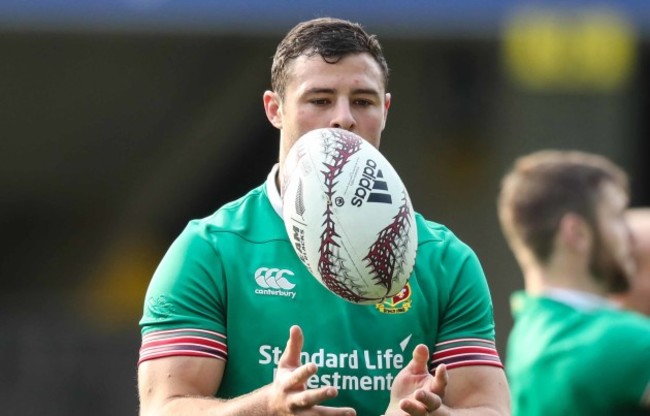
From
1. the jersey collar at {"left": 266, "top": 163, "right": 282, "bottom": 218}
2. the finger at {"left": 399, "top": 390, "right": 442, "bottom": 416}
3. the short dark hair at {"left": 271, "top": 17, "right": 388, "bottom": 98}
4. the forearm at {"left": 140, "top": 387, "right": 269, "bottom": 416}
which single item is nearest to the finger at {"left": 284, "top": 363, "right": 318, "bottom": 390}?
the forearm at {"left": 140, "top": 387, "right": 269, "bottom": 416}

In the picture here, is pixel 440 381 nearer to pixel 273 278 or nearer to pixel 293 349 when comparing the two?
pixel 293 349

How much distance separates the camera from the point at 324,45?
477 centimetres

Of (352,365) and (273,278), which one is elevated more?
(273,278)

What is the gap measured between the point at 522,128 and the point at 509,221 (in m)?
8.01

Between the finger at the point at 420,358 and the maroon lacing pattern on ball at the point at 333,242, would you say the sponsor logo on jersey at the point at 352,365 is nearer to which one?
the maroon lacing pattern on ball at the point at 333,242

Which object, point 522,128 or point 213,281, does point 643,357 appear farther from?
point 522,128

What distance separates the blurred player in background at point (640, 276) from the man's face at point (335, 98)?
1685 mm

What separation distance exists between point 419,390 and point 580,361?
60.4 inches

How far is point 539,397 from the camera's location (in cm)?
550

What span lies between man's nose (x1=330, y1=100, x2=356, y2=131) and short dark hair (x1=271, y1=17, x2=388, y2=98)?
7.6 inches

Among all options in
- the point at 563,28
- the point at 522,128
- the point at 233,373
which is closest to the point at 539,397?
the point at 233,373

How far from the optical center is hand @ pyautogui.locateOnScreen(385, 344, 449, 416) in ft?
13.2

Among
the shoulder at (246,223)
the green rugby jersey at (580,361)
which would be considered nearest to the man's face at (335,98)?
the shoulder at (246,223)

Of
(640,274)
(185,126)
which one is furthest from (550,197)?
(185,126)
